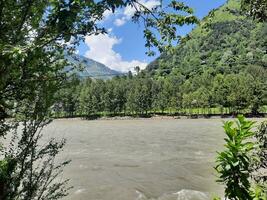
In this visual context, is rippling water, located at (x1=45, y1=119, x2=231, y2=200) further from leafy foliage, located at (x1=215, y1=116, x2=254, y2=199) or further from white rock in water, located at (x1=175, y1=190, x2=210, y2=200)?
leafy foliage, located at (x1=215, y1=116, x2=254, y2=199)

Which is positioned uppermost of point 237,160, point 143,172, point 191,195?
point 237,160

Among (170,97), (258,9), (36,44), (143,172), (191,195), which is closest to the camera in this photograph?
(36,44)

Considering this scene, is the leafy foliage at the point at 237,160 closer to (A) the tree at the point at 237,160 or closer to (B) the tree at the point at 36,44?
(A) the tree at the point at 237,160

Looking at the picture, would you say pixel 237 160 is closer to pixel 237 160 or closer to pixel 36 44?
pixel 237 160

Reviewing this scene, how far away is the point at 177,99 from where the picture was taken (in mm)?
160375

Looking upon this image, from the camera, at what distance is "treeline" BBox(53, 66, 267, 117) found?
14188 cm

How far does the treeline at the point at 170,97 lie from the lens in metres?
142

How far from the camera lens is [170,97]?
6398 inches

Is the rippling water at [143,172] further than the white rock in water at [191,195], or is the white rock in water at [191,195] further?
the rippling water at [143,172]

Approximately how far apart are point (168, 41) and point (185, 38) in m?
0.27

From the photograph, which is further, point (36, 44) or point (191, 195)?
point (191, 195)

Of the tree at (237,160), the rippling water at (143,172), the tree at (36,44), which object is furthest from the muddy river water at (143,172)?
the tree at (237,160)

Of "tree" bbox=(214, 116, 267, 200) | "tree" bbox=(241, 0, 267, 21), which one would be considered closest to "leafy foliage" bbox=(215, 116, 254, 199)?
"tree" bbox=(214, 116, 267, 200)

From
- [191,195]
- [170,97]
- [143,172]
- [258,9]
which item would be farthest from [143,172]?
[170,97]
